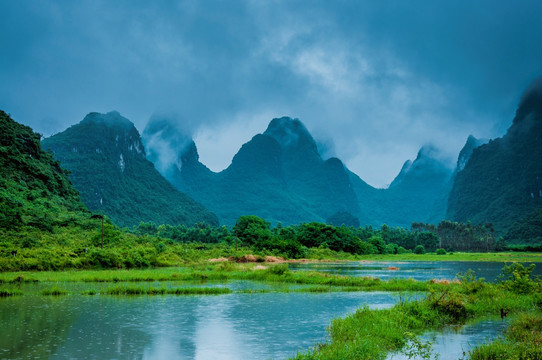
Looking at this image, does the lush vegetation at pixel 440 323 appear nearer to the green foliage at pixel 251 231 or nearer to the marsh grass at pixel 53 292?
the marsh grass at pixel 53 292

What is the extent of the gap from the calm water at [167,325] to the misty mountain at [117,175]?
88.9m

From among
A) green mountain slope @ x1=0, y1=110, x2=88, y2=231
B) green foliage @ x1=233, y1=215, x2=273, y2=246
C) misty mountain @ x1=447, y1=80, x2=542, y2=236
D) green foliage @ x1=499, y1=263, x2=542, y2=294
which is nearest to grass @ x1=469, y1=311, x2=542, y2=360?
green foliage @ x1=499, y1=263, x2=542, y2=294

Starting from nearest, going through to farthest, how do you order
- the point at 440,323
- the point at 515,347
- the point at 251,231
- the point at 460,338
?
the point at 515,347 → the point at 460,338 → the point at 440,323 → the point at 251,231

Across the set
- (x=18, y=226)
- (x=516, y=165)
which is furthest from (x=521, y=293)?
(x=516, y=165)

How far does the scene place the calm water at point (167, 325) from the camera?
10594 millimetres

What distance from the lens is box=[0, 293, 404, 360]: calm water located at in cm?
1059

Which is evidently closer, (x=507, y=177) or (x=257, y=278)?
(x=257, y=278)

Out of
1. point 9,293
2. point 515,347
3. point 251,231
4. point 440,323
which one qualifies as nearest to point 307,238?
point 251,231

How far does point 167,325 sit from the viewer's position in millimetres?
13797

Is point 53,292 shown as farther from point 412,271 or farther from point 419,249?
point 419,249

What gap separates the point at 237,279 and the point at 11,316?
1748 centimetres

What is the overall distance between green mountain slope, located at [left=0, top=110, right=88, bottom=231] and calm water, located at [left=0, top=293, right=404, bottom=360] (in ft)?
92.9

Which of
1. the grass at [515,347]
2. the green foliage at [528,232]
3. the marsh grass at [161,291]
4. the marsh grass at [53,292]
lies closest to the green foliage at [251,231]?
the marsh grass at [161,291]

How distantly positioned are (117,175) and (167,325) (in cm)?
11392
